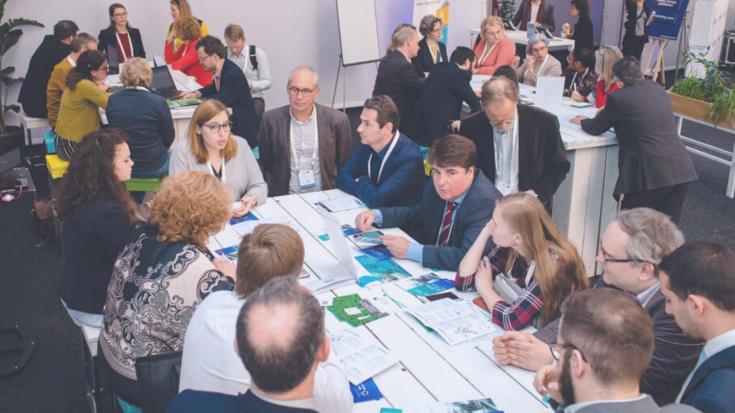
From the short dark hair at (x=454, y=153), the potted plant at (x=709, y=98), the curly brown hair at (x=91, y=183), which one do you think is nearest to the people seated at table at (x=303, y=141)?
the short dark hair at (x=454, y=153)

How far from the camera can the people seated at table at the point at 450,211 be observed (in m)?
3.16

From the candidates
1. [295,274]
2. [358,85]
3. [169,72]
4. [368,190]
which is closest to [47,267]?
[169,72]

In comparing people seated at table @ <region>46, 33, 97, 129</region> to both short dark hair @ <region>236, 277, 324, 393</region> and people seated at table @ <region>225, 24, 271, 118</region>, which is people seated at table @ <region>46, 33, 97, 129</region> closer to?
people seated at table @ <region>225, 24, 271, 118</region>

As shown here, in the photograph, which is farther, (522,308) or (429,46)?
(429,46)

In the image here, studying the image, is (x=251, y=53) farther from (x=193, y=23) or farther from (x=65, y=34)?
(x=65, y=34)

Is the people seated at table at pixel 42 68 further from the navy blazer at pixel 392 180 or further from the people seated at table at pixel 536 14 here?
the people seated at table at pixel 536 14

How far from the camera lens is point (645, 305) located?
2.45 metres

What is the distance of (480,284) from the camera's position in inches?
112

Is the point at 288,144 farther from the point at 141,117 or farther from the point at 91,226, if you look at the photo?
the point at 91,226

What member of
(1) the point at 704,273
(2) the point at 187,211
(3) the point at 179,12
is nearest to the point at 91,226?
(2) the point at 187,211

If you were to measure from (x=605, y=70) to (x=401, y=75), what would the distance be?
67.7 inches

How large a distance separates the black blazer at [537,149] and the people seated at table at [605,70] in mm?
1226

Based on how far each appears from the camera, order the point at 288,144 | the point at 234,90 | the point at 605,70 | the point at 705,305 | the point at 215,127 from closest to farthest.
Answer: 1. the point at 705,305
2. the point at 215,127
3. the point at 288,144
4. the point at 605,70
5. the point at 234,90

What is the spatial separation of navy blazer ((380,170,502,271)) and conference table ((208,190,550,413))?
72 mm
